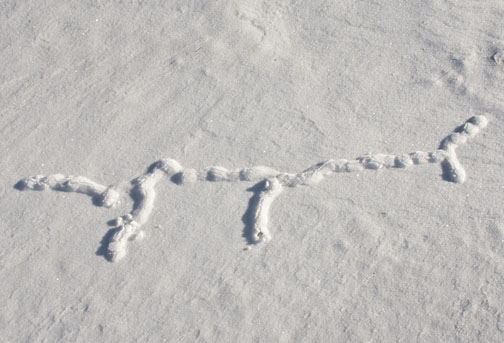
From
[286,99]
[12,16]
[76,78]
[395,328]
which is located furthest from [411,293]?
[12,16]

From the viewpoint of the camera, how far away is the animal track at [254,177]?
262 cm

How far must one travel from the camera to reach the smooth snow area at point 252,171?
2.37m

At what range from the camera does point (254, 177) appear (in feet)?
8.83

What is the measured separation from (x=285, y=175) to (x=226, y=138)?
1.27 feet

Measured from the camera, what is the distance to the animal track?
103 inches

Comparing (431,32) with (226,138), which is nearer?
(226,138)

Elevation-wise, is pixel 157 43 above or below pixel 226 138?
above

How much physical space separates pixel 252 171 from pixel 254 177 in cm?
3

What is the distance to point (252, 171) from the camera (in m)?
2.69

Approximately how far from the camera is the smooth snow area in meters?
2.37

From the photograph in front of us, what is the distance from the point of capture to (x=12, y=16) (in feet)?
10.3

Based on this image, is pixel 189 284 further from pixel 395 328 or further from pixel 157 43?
pixel 157 43

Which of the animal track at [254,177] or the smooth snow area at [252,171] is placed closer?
the smooth snow area at [252,171]

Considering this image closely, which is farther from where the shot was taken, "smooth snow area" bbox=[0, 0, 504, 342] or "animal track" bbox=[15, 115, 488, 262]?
"animal track" bbox=[15, 115, 488, 262]
